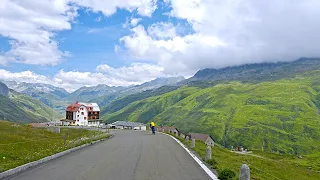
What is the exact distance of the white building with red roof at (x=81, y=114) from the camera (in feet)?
480

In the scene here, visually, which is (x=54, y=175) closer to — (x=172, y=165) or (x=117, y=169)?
(x=117, y=169)

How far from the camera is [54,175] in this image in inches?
512

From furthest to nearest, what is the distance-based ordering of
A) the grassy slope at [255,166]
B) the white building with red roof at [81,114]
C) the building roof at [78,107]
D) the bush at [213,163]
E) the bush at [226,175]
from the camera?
the building roof at [78,107]
the white building with red roof at [81,114]
the grassy slope at [255,166]
the bush at [213,163]
the bush at [226,175]

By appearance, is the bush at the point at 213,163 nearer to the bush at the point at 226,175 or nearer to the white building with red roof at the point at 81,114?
the bush at the point at 226,175

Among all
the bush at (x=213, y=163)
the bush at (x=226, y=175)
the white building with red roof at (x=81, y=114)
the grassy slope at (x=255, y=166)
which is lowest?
the grassy slope at (x=255, y=166)

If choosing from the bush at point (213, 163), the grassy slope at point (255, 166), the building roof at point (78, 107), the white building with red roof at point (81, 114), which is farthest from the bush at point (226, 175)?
the building roof at point (78, 107)

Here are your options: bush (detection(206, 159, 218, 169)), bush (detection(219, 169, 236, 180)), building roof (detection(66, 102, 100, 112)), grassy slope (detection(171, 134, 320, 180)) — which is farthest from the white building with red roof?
bush (detection(219, 169, 236, 180))

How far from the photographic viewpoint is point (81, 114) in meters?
149

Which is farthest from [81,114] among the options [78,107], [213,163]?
[213,163]

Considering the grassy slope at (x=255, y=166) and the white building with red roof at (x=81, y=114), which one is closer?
the grassy slope at (x=255, y=166)

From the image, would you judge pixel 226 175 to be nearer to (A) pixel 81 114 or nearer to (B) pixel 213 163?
(B) pixel 213 163

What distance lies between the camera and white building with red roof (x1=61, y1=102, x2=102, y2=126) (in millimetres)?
146250

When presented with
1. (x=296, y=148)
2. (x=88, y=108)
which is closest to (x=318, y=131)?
(x=296, y=148)

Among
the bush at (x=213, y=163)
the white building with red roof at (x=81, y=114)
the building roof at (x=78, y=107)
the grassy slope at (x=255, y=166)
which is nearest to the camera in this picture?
the bush at (x=213, y=163)
